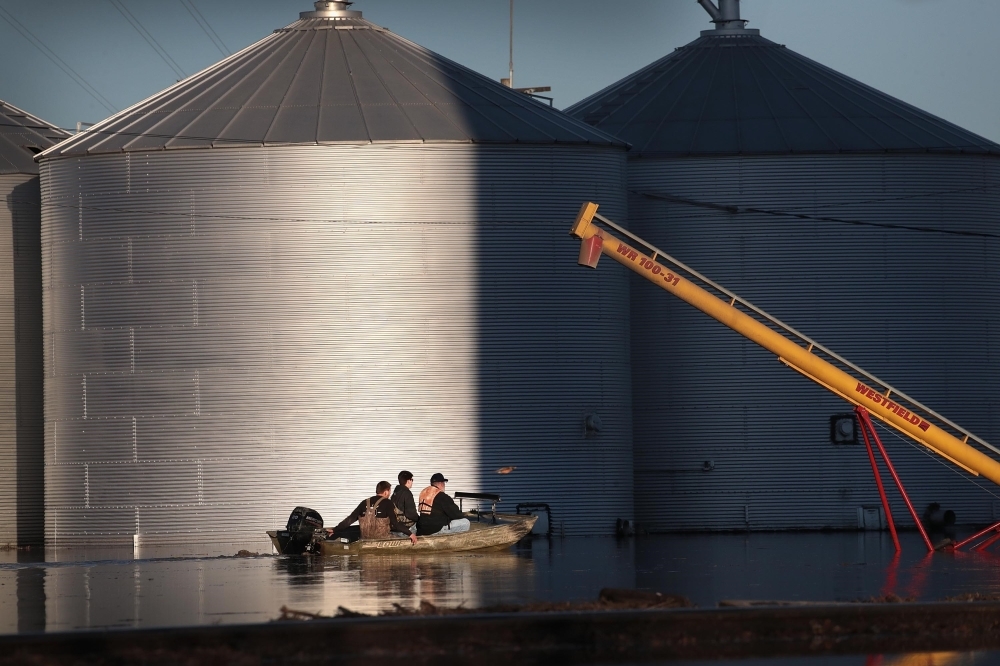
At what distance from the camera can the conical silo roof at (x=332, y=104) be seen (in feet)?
122

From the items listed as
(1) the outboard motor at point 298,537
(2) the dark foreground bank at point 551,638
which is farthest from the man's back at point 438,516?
(2) the dark foreground bank at point 551,638

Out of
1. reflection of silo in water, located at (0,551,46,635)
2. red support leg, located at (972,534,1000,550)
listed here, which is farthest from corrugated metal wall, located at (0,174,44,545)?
red support leg, located at (972,534,1000,550)

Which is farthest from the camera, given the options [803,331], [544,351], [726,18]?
[726,18]

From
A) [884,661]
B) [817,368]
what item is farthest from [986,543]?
→ [884,661]

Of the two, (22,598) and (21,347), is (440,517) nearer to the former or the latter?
(22,598)

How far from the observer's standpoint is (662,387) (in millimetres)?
40188

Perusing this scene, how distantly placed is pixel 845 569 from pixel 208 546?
53.7ft

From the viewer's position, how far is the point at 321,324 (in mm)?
36156

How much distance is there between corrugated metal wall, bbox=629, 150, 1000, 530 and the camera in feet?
129

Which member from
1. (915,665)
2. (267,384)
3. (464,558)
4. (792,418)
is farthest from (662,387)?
(915,665)

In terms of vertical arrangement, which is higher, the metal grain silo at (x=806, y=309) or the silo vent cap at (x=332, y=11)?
the silo vent cap at (x=332, y=11)

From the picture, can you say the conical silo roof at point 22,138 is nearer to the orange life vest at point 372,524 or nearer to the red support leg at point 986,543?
the orange life vest at point 372,524

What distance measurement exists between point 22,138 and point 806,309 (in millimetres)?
22081

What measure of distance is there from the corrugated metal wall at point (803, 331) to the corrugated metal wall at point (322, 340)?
3072 millimetres
